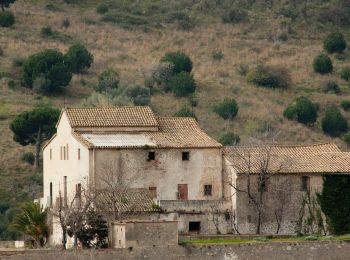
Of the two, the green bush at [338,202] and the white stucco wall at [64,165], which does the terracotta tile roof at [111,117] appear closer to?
the white stucco wall at [64,165]

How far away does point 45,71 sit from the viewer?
12281 cm

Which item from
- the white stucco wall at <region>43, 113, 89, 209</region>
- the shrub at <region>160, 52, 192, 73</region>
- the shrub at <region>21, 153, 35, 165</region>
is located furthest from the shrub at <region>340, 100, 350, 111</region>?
the white stucco wall at <region>43, 113, 89, 209</region>

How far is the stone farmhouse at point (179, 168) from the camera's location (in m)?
81.8

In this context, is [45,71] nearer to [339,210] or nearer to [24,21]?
[24,21]

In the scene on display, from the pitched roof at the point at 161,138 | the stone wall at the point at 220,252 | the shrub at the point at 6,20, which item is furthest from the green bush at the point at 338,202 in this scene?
the shrub at the point at 6,20

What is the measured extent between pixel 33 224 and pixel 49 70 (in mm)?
41890

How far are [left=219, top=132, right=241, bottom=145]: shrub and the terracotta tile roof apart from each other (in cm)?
2507

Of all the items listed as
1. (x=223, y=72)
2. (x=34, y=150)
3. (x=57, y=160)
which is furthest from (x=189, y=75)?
(x=57, y=160)

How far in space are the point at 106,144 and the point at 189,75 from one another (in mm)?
46217

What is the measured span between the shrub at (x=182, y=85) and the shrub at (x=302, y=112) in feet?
23.0

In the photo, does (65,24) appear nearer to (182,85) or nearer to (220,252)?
(182,85)

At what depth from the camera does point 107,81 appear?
125m

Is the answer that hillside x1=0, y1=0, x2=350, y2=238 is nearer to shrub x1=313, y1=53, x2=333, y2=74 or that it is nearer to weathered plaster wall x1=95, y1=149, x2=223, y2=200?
shrub x1=313, y1=53, x2=333, y2=74

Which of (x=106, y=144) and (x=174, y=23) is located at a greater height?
(x=174, y=23)
